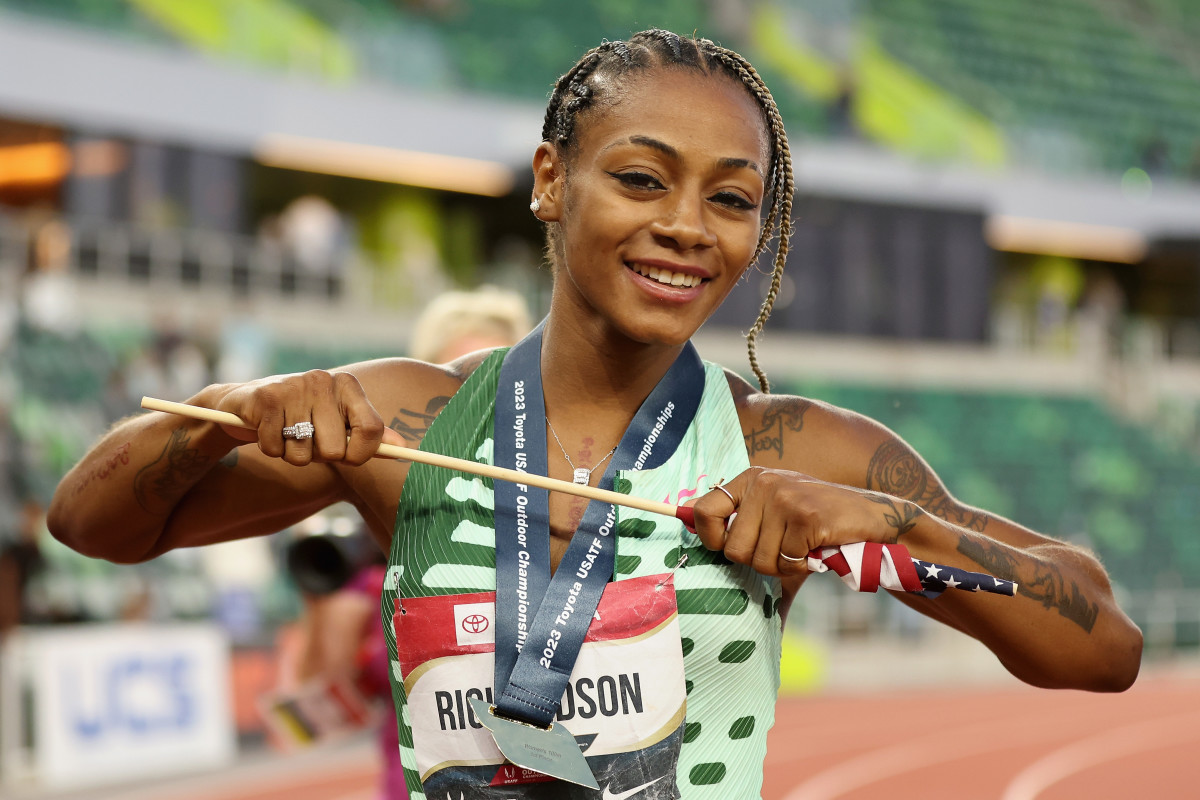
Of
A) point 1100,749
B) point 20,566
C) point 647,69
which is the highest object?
point 647,69

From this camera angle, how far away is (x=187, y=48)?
14.7 m

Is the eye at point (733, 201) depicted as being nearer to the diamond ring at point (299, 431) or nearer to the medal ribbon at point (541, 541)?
the medal ribbon at point (541, 541)

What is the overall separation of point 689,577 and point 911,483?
13.8 inches

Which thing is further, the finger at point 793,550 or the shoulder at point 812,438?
the shoulder at point 812,438

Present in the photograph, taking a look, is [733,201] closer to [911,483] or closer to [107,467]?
[911,483]

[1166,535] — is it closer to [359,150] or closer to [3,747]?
[359,150]

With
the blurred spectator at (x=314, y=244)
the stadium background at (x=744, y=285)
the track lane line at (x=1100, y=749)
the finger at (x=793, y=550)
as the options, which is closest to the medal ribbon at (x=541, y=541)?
the finger at (x=793, y=550)

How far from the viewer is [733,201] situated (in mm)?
1810

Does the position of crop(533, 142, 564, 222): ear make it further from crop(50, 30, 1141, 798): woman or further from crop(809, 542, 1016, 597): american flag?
crop(809, 542, 1016, 597): american flag

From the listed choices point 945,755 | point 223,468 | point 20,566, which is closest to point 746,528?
point 223,468

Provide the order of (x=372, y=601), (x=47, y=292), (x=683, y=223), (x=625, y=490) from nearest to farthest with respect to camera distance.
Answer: (x=683, y=223) → (x=625, y=490) → (x=372, y=601) → (x=47, y=292)

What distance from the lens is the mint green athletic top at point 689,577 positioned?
5.89 ft

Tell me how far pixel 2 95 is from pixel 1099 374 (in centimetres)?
1472

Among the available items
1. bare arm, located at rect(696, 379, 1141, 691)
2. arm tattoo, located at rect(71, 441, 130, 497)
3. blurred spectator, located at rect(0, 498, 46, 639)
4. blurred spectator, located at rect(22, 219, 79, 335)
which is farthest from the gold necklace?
blurred spectator, located at rect(22, 219, 79, 335)
